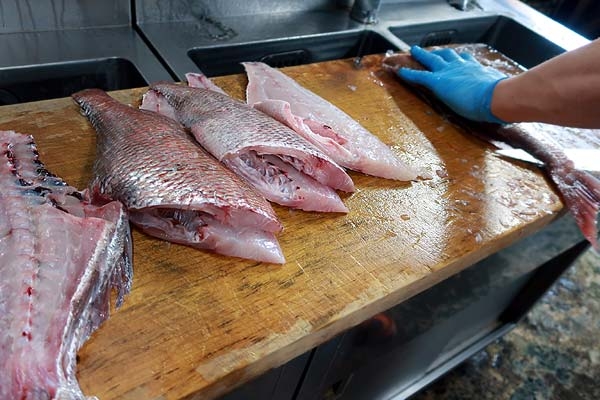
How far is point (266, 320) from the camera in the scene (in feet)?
3.15

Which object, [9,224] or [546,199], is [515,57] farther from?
[9,224]

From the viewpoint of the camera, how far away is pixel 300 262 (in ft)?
3.59

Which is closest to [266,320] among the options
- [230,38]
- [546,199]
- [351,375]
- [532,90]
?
[351,375]

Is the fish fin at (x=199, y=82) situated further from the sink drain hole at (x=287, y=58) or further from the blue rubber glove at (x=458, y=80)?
the blue rubber glove at (x=458, y=80)

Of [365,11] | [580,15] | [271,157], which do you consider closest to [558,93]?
[271,157]

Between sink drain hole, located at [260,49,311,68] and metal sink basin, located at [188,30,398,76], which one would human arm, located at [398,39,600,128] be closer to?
metal sink basin, located at [188,30,398,76]

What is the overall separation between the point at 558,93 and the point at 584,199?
1.09 ft

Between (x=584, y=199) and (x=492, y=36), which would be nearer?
(x=584, y=199)

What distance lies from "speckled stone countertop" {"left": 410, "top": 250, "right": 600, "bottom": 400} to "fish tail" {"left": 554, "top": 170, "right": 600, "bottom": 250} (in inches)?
45.6

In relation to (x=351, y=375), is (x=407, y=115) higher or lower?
higher

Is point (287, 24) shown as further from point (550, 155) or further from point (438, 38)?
point (550, 155)

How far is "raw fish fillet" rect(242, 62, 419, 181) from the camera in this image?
134 cm

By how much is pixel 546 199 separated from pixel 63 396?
4.45ft

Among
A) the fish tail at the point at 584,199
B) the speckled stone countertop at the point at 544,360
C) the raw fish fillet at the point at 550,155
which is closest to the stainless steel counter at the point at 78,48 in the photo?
the raw fish fillet at the point at 550,155
